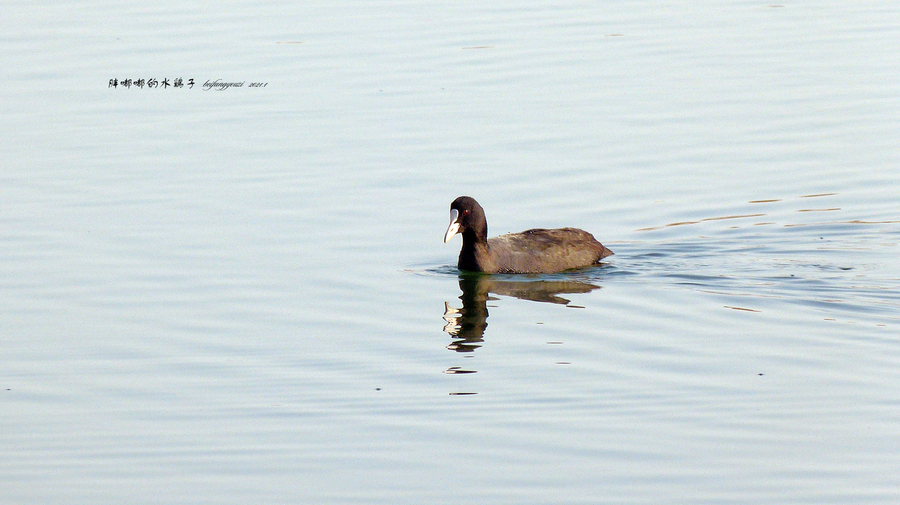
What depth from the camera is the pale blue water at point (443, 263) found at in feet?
24.1

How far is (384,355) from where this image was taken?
30.5 feet

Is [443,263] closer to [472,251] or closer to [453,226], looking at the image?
[472,251]

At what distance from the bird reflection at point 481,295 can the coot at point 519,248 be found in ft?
0.55

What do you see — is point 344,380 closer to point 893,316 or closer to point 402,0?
point 893,316

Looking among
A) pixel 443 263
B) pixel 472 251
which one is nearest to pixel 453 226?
pixel 472 251

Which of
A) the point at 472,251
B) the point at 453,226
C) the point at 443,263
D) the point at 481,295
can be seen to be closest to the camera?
the point at 481,295

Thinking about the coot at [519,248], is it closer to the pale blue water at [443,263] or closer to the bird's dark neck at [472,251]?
the bird's dark neck at [472,251]

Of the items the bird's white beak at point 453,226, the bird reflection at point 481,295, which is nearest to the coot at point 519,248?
the bird's white beak at point 453,226

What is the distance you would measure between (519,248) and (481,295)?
2.75ft

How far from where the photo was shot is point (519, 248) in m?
12.1

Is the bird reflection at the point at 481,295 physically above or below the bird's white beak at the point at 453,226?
below

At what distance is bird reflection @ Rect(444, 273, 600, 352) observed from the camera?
9.98 m

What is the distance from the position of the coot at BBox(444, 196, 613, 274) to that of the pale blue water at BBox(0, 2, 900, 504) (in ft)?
0.73

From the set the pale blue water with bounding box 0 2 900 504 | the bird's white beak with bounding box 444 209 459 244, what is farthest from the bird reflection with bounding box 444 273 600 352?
the bird's white beak with bounding box 444 209 459 244
